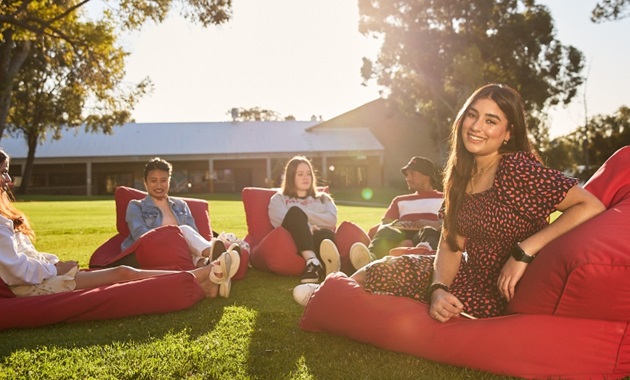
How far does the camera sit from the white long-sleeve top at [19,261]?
3852mm

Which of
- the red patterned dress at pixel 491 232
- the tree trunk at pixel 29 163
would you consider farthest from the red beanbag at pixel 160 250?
the tree trunk at pixel 29 163

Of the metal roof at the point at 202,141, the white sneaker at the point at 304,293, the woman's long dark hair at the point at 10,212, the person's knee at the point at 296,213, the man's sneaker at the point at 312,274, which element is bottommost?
the man's sneaker at the point at 312,274

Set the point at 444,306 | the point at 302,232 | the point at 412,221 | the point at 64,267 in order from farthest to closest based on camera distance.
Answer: the point at 412,221, the point at 302,232, the point at 64,267, the point at 444,306

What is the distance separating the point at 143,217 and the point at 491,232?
13.3 ft

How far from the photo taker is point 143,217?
6070mm

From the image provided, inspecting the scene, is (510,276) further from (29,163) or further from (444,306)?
(29,163)

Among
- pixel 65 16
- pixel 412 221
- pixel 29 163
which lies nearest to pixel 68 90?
pixel 29 163

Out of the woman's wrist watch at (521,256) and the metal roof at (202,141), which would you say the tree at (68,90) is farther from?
the woman's wrist watch at (521,256)

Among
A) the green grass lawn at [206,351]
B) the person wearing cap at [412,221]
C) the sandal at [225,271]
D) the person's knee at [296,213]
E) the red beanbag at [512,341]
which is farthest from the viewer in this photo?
the person's knee at [296,213]

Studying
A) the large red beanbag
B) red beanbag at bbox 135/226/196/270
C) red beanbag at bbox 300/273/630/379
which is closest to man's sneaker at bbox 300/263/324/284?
red beanbag at bbox 135/226/196/270

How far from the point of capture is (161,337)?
12.0 feet

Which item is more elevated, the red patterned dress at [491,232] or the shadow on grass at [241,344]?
the red patterned dress at [491,232]

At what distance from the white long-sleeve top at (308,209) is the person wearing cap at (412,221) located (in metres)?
0.59

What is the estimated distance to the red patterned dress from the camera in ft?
9.36
